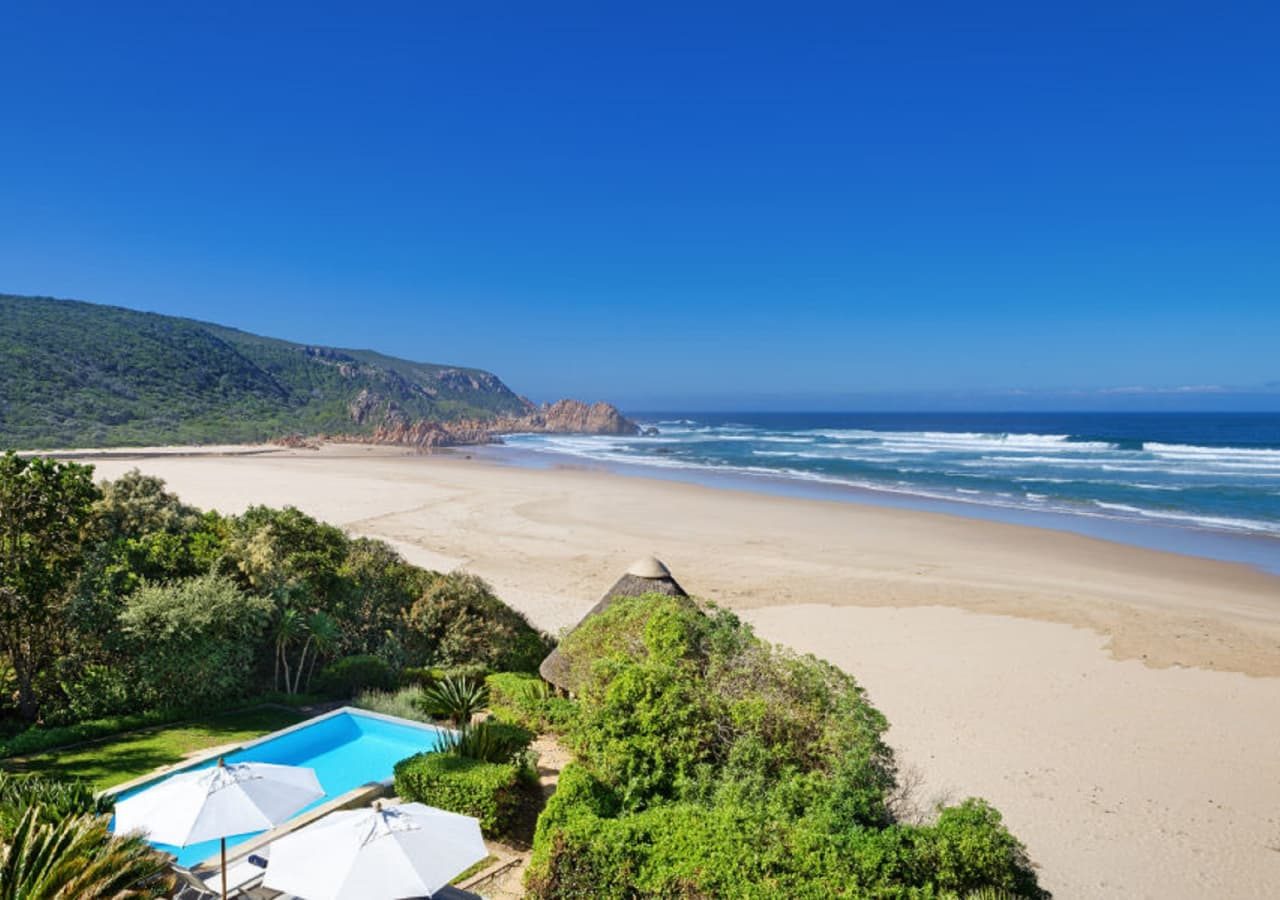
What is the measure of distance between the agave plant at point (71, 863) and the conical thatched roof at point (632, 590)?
6519mm

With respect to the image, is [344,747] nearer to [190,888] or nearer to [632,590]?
[190,888]

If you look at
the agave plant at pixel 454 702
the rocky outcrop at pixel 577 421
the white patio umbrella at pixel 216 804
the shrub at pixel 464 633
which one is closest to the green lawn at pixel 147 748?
the agave plant at pixel 454 702

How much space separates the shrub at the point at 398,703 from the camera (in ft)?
37.8

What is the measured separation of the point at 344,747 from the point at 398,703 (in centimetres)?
109

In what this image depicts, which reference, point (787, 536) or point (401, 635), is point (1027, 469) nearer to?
point (787, 536)

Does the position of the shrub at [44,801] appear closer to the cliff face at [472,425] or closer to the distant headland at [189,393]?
the distant headland at [189,393]

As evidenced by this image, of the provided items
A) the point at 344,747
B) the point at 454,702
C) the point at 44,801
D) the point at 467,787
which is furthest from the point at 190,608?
the point at 467,787

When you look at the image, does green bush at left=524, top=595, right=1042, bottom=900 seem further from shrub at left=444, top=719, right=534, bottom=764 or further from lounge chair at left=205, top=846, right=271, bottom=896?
lounge chair at left=205, top=846, right=271, bottom=896

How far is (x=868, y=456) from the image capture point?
212 ft

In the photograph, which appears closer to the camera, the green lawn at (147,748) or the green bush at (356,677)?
the green lawn at (147,748)

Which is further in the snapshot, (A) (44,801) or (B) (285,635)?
(B) (285,635)

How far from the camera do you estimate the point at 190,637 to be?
11.2m

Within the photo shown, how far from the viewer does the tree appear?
33.7 ft

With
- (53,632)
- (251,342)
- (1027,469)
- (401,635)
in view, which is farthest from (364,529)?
(251,342)
